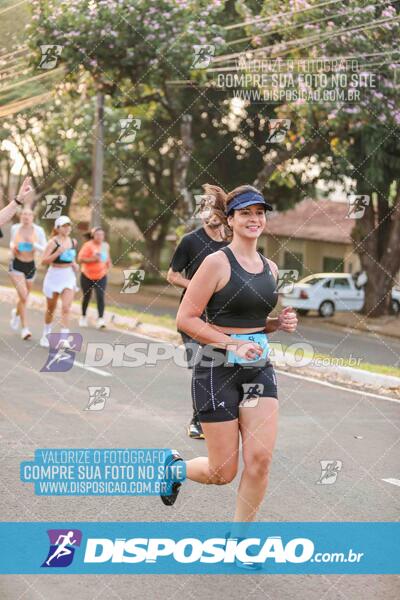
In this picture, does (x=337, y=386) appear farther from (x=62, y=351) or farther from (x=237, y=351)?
(x=237, y=351)

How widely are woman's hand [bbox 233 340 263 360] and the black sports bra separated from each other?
115 mm

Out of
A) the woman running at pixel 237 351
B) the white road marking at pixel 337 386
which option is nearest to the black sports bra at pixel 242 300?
the woman running at pixel 237 351

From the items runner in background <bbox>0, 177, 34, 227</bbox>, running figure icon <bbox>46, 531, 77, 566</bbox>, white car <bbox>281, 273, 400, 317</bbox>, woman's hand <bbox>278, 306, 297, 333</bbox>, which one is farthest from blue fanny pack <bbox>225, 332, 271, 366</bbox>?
white car <bbox>281, 273, 400, 317</bbox>

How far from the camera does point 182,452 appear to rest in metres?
7.95

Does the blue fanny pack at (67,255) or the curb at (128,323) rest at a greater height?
the blue fanny pack at (67,255)

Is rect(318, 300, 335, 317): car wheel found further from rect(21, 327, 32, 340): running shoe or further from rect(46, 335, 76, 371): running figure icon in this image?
rect(21, 327, 32, 340): running shoe

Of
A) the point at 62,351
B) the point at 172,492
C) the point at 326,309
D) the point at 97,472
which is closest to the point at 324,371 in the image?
the point at 62,351

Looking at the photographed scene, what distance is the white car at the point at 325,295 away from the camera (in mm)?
28859

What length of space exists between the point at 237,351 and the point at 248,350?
6 centimetres

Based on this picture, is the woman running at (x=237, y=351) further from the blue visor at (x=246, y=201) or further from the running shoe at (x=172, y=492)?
the running shoe at (x=172, y=492)

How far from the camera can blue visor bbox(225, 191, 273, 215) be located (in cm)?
538

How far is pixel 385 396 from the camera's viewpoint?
11242mm

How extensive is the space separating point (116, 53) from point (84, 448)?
1372 cm

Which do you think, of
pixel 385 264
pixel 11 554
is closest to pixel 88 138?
pixel 385 264
